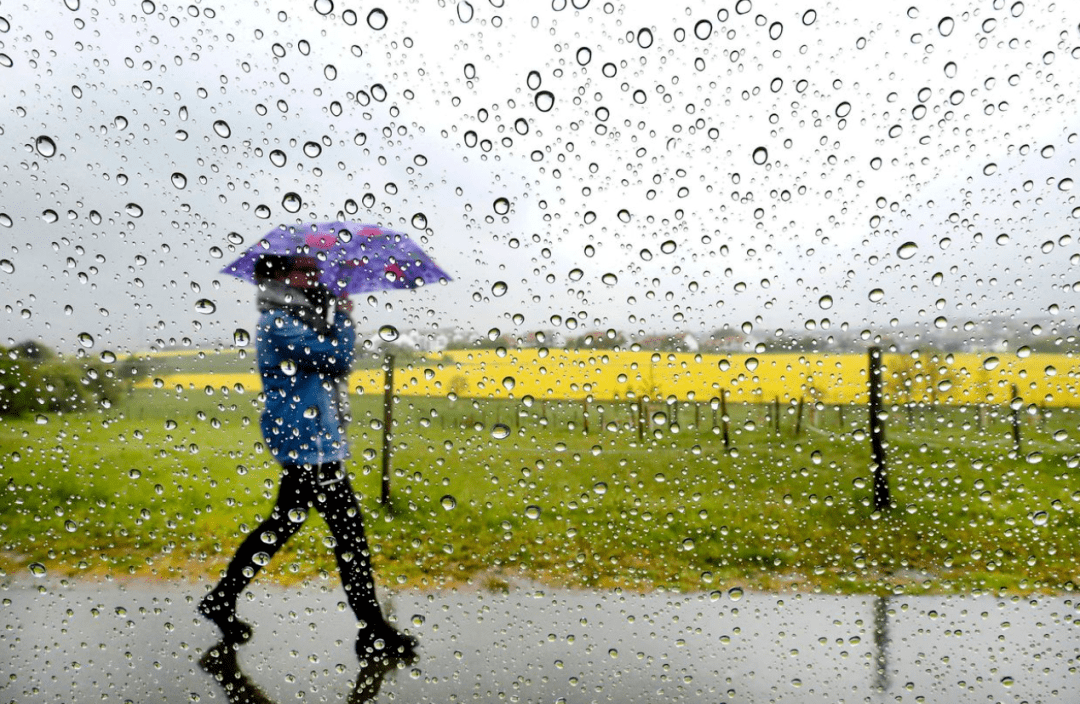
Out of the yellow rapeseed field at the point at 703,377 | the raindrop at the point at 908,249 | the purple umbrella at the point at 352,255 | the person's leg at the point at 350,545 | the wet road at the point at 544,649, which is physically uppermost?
the raindrop at the point at 908,249

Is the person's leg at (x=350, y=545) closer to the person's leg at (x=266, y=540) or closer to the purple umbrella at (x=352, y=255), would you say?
the person's leg at (x=266, y=540)

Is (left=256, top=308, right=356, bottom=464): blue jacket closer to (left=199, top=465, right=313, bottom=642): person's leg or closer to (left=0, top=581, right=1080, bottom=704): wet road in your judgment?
(left=199, top=465, right=313, bottom=642): person's leg

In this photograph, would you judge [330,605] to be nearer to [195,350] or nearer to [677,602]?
[195,350]

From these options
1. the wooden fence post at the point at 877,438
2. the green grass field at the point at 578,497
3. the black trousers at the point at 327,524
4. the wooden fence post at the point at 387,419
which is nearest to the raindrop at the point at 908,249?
the wooden fence post at the point at 877,438

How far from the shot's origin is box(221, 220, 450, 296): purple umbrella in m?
0.93

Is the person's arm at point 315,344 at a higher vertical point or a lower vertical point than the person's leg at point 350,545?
higher

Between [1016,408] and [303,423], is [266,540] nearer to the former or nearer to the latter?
[303,423]

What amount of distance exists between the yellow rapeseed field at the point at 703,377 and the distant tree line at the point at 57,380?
65 millimetres

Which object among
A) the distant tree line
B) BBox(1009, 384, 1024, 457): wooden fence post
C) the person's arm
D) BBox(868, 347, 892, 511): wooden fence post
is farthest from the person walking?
BBox(1009, 384, 1024, 457): wooden fence post

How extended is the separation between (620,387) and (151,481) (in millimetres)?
946

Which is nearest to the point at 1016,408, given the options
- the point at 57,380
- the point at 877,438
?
the point at 877,438

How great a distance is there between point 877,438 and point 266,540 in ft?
3.88

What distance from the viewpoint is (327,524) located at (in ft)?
3.26

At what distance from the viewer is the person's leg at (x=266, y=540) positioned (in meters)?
0.98
